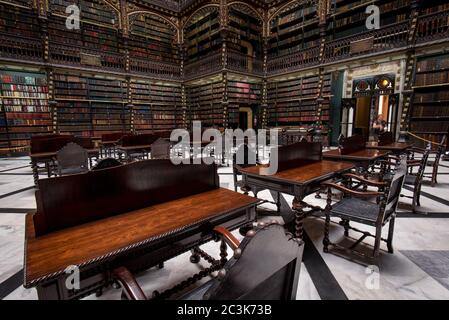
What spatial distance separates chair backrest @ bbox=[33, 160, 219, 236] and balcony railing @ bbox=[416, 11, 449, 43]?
911 centimetres

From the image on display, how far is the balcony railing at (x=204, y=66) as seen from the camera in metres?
10.2

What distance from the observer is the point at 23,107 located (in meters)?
8.32

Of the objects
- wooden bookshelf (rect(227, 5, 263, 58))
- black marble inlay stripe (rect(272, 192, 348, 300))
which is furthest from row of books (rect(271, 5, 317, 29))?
black marble inlay stripe (rect(272, 192, 348, 300))

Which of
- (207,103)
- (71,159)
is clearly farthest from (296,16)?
(71,159)

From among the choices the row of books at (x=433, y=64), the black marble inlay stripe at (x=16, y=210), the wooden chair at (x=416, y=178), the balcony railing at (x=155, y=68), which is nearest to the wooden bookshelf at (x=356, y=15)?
the row of books at (x=433, y=64)

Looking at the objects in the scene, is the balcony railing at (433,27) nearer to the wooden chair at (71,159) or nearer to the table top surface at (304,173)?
the table top surface at (304,173)

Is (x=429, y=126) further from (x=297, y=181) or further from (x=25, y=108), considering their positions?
(x=25, y=108)

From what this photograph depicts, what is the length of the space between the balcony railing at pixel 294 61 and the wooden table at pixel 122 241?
394 inches

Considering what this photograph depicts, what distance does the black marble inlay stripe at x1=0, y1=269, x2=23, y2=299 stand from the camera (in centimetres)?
158

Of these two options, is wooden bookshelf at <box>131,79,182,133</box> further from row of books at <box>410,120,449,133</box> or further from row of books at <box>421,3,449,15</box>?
row of books at <box>421,3,449,15</box>

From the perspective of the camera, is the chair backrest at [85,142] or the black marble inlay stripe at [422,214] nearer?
the black marble inlay stripe at [422,214]

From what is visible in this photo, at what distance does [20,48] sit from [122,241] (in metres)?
10.9
